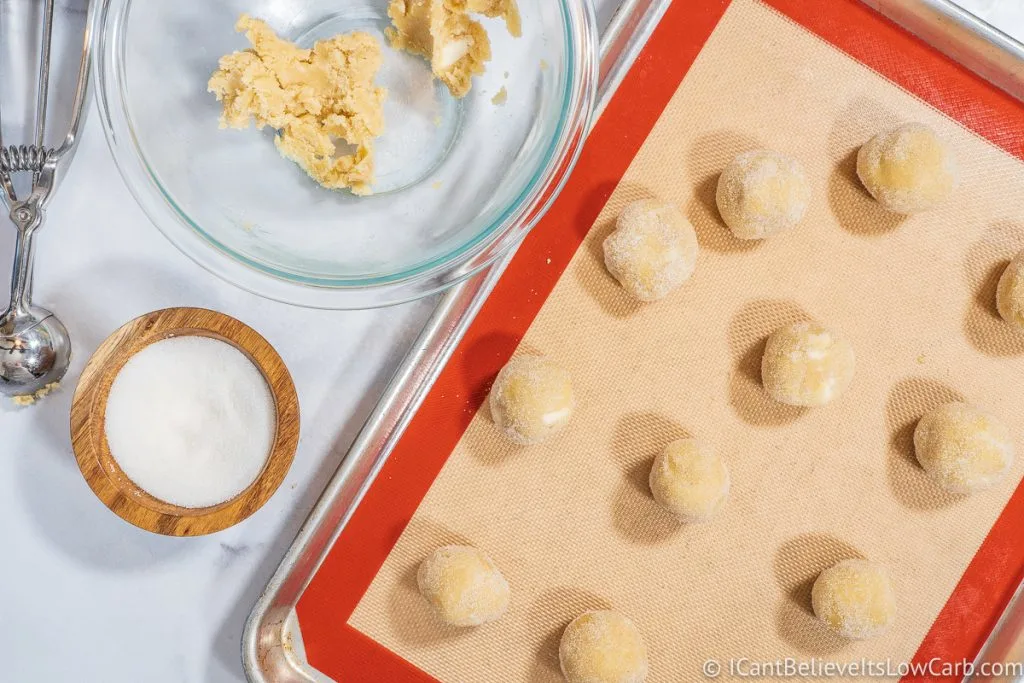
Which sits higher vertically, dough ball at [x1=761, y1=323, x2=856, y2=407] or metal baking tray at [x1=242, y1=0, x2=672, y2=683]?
dough ball at [x1=761, y1=323, x2=856, y2=407]

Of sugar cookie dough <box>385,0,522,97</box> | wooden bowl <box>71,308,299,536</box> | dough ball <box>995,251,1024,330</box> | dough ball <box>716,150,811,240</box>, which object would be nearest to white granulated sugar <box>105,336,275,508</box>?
wooden bowl <box>71,308,299,536</box>

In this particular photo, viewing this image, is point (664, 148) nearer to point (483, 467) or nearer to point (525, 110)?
point (525, 110)

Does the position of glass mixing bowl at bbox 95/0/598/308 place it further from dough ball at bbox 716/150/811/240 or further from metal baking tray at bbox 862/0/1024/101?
metal baking tray at bbox 862/0/1024/101

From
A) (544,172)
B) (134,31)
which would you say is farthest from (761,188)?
(134,31)

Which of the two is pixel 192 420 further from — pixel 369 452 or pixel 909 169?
pixel 909 169

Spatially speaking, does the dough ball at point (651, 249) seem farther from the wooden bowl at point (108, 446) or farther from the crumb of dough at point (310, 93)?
the wooden bowl at point (108, 446)

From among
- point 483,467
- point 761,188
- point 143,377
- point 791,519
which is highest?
point 761,188

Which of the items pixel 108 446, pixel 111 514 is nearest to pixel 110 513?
pixel 111 514

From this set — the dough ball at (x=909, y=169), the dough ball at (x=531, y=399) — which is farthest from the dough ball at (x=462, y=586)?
the dough ball at (x=909, y=169)
